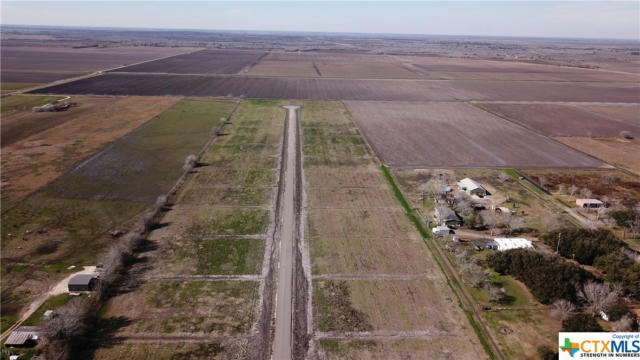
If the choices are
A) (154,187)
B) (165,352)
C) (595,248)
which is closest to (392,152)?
(595,248)

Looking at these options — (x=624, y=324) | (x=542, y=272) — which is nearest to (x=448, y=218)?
(x=542, y=272)

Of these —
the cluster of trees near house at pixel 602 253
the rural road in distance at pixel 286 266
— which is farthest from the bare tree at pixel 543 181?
the rural road in distance at pixel 286 266

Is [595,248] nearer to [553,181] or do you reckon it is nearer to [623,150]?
[553,181]

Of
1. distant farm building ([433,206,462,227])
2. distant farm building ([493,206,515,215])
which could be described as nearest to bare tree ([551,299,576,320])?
distant farm building ([433,206,462,227])

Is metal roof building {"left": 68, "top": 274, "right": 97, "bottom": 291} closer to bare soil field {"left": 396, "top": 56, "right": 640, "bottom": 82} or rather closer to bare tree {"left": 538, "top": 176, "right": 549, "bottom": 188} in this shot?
bare tree {"left": 538, "top": 176, "right": 549, "bottom": 188}

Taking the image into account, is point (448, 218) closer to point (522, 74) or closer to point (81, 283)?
point (81, 283)

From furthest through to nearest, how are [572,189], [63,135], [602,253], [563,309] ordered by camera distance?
[63,135] → [572,189] → [602,253] → [563,309]

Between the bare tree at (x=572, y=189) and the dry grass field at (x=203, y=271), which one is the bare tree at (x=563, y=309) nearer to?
the dry grass field at (x=203, y=271)
